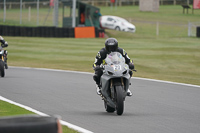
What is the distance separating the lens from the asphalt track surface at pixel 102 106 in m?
7.86

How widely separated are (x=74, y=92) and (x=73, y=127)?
193 inches

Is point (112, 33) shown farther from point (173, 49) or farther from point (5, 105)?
point (5, 105)

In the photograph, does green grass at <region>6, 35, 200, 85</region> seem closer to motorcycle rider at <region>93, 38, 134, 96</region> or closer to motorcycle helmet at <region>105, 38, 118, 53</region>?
motorcycle rider at <region>93, 38, 134, 96</region>

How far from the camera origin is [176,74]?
62.1ft

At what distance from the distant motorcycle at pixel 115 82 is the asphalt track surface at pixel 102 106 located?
0.21 metres

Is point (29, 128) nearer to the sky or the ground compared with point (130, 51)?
nearer to the sky

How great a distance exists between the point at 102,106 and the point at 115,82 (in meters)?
1.41

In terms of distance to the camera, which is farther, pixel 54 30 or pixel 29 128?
pixel 54 30

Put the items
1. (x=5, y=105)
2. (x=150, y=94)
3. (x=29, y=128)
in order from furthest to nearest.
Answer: (x=150, y=94), (x=5, y=105), (x=29, y=128)

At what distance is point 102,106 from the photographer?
10.2m

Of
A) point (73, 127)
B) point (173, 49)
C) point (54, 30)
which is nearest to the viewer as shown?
point (73, 127)

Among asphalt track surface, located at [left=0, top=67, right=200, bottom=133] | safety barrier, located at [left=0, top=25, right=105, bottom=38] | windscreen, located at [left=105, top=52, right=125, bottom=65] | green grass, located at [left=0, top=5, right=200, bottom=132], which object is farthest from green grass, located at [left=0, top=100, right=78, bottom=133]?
safety barrier, located at [left=0, top=25, right=105, bottom=38]

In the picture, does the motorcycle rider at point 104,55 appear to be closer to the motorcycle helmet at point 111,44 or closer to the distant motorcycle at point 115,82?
the motorcycle helmet at point 111,44

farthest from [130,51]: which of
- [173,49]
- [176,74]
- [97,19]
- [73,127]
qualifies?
[73,127]
